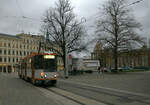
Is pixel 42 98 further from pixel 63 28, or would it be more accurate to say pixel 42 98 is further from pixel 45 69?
pixel 63 28

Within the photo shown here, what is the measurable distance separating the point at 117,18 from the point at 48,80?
26146 millimetres

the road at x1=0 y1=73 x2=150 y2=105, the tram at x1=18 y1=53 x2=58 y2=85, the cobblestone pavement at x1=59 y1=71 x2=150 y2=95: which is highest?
the tram at x1=18 y1=53 x2=58 y2=85

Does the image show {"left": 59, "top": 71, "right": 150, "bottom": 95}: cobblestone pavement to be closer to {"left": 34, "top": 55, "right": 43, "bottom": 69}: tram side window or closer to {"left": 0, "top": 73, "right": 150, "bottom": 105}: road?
{"left": 0, "top": 73, "right": 150, "bottom": 105}: road

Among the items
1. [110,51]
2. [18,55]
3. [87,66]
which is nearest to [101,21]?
[110,51]

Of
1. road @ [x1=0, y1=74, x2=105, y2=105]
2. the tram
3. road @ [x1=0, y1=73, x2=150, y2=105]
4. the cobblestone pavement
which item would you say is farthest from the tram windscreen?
the cobblestone pavement

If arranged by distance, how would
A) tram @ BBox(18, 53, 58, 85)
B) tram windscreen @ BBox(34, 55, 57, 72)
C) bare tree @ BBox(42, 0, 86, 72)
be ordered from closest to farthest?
tram @ BBox(18, 53, 58, 85) < tram windscreen @ BBox(34, 55, 57, 72) < bare tree @ BBox(42, 0, 86, 72)

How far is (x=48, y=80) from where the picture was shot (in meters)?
15.6

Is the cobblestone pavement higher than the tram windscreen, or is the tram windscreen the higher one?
the tram windscreen

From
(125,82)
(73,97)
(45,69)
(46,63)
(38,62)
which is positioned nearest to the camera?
(73,97)

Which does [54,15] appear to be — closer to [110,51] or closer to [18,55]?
[110,51]

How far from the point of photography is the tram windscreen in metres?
15.8

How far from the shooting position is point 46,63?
1596 cm

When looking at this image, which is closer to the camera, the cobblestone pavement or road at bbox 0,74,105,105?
road at bbox 0,74,105,105

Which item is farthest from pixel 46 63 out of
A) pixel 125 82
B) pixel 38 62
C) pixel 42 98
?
pixel 125 82
